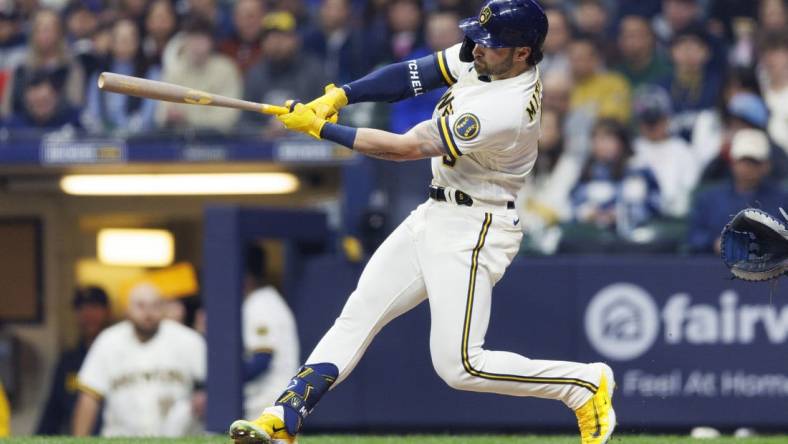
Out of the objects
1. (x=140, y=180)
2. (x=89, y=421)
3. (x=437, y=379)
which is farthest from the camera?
(x=140, y=180)

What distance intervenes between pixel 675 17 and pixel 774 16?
0.63m

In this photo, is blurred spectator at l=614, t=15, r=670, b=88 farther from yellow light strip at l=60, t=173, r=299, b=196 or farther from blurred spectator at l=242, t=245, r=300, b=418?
blurred spectator at l=242, t=245, r=300, b=418

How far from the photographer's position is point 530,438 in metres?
6.34

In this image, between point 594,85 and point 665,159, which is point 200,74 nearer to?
point 594,85

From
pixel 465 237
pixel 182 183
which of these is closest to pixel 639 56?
pixel 182 183

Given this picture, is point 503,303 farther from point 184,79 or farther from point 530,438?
point 184,79

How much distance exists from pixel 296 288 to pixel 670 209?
2.27 meters

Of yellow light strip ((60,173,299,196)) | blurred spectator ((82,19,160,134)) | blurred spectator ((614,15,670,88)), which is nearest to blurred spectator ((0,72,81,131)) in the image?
blurred spectator ((82,19,160,134))

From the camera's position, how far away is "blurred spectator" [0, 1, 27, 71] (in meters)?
10.3

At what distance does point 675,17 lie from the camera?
9344 mm

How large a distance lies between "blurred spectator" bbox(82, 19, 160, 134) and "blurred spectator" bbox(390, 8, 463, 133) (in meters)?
1.66

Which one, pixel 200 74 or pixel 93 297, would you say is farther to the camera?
pixel 200 74

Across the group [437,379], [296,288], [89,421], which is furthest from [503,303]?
[89,421]

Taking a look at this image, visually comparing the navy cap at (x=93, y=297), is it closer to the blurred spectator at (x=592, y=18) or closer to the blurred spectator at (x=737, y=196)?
the blurred spectator at (x=592, y=18)
